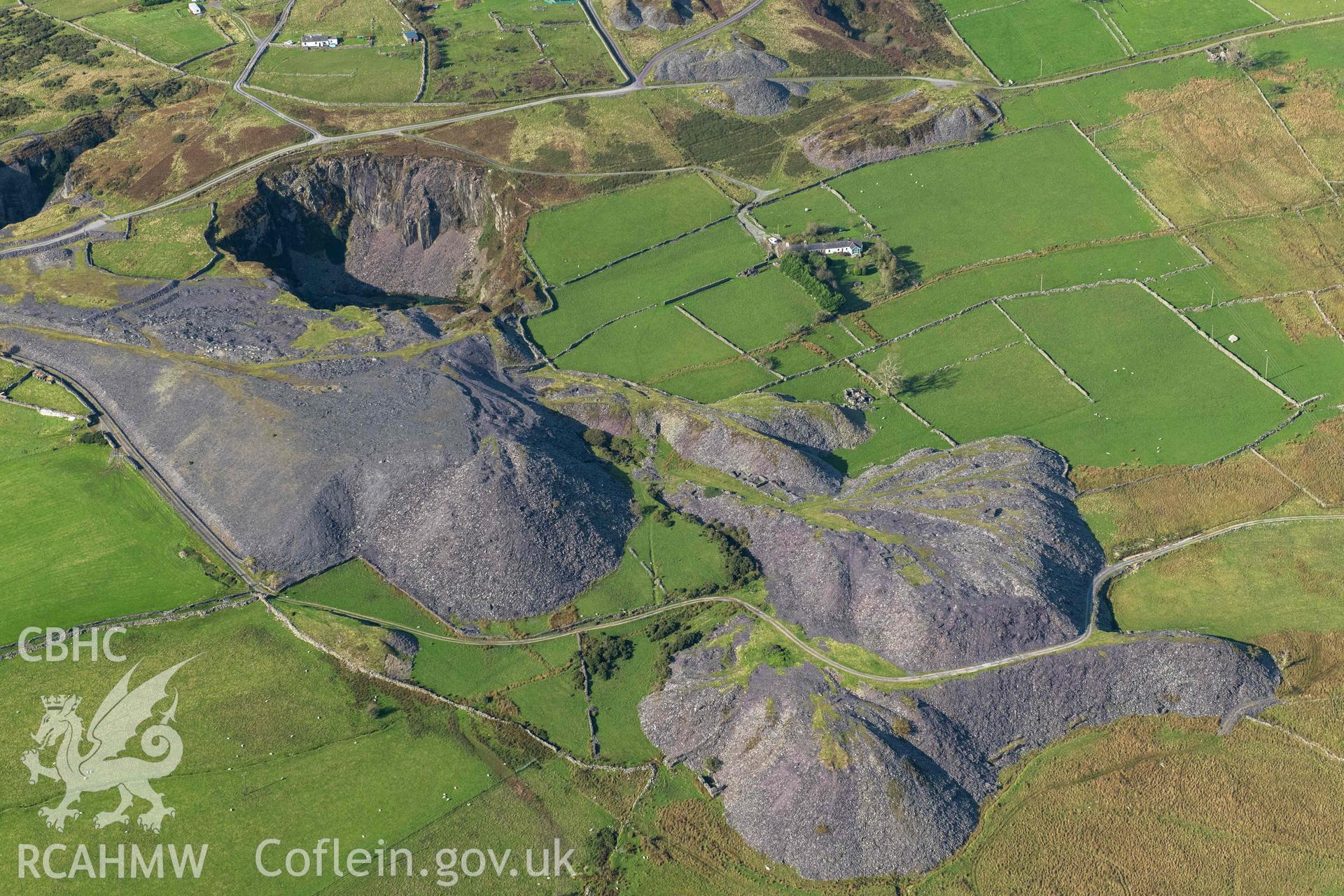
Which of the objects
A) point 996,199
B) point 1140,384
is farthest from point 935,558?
point 996,199

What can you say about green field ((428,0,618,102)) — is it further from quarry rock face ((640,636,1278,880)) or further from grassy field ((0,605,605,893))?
quarry rock face ((640,636,1278,880))

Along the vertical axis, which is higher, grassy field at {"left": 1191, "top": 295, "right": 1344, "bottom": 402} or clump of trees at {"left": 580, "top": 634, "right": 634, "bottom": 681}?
grassy field at {"left": 1191, "top": 295, "right": 1344, "bottom": 402}

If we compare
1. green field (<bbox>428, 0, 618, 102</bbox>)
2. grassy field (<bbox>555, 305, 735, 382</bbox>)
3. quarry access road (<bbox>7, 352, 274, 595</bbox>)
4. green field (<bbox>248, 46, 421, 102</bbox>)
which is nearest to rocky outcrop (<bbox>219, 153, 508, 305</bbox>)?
green field (<bbox>248, 46, 421, 102</bbox>)

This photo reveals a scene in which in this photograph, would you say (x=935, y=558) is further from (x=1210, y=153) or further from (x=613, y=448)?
(x=1210, y=153)

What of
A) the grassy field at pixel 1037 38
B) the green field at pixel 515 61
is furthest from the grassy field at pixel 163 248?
the grassy field at pixel 1037 38

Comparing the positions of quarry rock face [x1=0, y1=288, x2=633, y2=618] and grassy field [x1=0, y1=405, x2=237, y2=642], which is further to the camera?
quarry rock face [x1=0, y1=288, x2=633, y2=618]

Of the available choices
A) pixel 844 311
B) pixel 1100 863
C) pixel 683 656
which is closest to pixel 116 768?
pixel 683 656

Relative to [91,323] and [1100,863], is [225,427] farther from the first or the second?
[1100,863]
